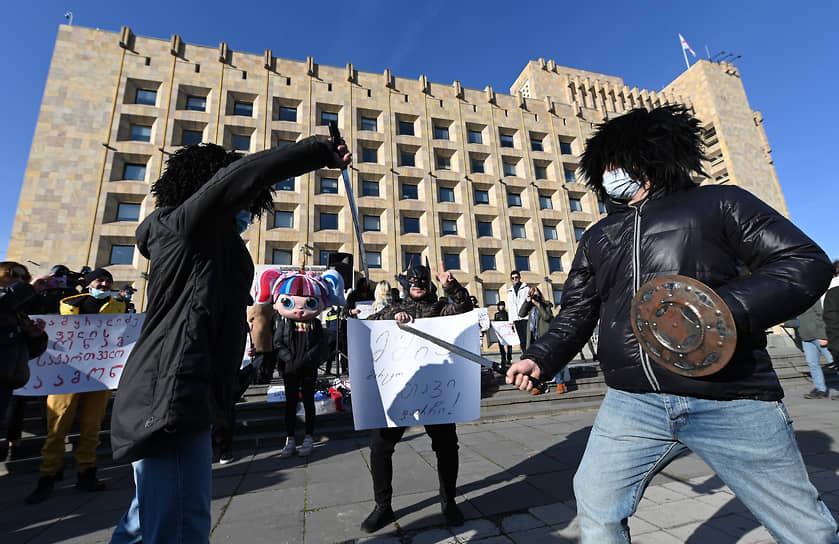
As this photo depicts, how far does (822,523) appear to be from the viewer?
110cm

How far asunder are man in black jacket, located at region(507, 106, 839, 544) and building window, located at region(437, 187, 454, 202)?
74.6 feet

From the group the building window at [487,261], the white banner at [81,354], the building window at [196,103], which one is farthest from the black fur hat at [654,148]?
the building window at [196,103]

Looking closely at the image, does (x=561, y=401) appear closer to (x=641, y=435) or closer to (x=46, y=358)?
(x=641, y=435)

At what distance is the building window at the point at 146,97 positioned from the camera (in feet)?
67.8

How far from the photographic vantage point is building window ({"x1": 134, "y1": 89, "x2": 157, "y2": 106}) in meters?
20.7

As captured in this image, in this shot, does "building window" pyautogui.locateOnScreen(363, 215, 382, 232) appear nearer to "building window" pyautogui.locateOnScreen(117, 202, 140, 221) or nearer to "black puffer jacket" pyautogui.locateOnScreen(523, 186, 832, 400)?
"building window" pyautogui.locateOnScreen(117, 202, 140, 221)

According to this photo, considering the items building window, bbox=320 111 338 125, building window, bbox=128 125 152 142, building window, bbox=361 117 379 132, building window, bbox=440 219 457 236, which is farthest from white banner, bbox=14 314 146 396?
building window, bbox=361 117 379 132

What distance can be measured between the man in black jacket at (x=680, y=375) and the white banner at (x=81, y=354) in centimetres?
439

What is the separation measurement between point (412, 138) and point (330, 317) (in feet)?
60.3

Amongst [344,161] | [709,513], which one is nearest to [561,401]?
[709,513]

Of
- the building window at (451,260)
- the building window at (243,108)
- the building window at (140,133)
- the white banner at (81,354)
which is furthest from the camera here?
the building window at (451,260)

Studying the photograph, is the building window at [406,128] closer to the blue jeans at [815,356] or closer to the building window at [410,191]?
the building window at [410,191]

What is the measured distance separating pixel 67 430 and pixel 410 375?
3.64 meters

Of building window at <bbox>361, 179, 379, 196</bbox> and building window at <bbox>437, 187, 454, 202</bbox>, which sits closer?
building window at <bbox>361, 179, 379, 196</bbox>
